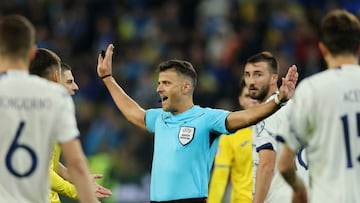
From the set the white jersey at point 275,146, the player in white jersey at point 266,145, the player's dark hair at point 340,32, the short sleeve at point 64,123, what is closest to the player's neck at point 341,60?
the player's dark hair at point 340,32

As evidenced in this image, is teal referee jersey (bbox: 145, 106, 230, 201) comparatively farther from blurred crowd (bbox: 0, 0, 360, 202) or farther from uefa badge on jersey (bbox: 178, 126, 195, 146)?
blurred crowd (bbox: 0, 0, 360, 202)

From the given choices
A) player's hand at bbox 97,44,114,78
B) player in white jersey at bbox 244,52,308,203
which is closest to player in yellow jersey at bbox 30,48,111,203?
player's hand at bbox 97,44,114,78

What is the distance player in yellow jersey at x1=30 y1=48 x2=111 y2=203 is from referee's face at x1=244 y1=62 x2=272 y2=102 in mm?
1824

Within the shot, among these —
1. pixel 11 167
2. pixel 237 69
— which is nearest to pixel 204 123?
pixel 11 167

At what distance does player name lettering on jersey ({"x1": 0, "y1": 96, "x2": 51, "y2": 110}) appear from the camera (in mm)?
6789

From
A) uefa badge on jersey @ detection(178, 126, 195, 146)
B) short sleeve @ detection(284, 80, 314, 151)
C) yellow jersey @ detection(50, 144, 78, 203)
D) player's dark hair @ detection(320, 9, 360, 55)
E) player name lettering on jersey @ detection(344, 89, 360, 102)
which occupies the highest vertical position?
player's dark hair @ detection(320, 9, 360, 55)

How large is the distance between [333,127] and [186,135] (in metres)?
2.73

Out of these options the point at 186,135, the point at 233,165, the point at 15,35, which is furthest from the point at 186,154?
the point at 15,35

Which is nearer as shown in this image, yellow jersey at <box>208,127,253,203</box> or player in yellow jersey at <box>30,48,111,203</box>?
player in yellow jersey at <box>30,48,111,203</box>

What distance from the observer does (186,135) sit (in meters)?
9.39

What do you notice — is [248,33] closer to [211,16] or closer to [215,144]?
[211,16]

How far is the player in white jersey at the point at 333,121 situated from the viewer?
6.81m

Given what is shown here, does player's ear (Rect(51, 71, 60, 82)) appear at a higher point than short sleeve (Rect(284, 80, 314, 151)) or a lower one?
higher

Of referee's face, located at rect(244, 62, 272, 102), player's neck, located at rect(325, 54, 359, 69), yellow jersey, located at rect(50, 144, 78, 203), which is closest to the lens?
player's neck, located at rect(325, 54, 359, 69)
